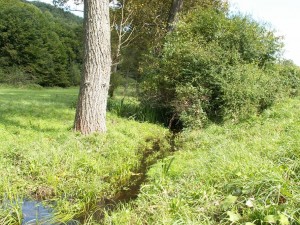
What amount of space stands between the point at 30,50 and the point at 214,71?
28.8m

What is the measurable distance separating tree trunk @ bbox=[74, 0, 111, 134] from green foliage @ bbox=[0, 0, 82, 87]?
2445cm

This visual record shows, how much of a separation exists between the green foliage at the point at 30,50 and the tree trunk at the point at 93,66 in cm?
2445

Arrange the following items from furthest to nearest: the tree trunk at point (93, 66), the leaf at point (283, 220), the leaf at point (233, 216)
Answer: the tree trunk at point (93, 66) < the leaf at point (233, 216) < the leaf at point (283, 220)

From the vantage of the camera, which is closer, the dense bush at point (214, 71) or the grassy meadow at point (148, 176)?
the grassy meadow at point (148, 176)

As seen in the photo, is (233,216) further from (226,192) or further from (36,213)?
(36,213)

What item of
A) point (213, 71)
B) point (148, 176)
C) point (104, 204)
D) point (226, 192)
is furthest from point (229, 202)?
point (213, 71)

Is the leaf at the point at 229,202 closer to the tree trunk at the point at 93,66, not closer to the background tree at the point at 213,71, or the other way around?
the tree trunk at the point at 93,66

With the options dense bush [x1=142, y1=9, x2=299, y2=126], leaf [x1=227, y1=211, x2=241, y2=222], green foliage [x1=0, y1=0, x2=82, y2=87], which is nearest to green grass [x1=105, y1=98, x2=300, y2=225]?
leaf [x1=227, y1=211, x2=241, y2=222]

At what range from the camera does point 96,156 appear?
645cm

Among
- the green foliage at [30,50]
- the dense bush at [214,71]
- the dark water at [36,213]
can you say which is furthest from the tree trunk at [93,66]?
the green foliage at [30,50]

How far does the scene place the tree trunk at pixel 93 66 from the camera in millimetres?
7586

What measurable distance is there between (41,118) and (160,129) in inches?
161

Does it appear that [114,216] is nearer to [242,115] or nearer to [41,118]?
[41,118]

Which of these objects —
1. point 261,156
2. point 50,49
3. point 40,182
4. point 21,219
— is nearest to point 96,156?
point 40,182
